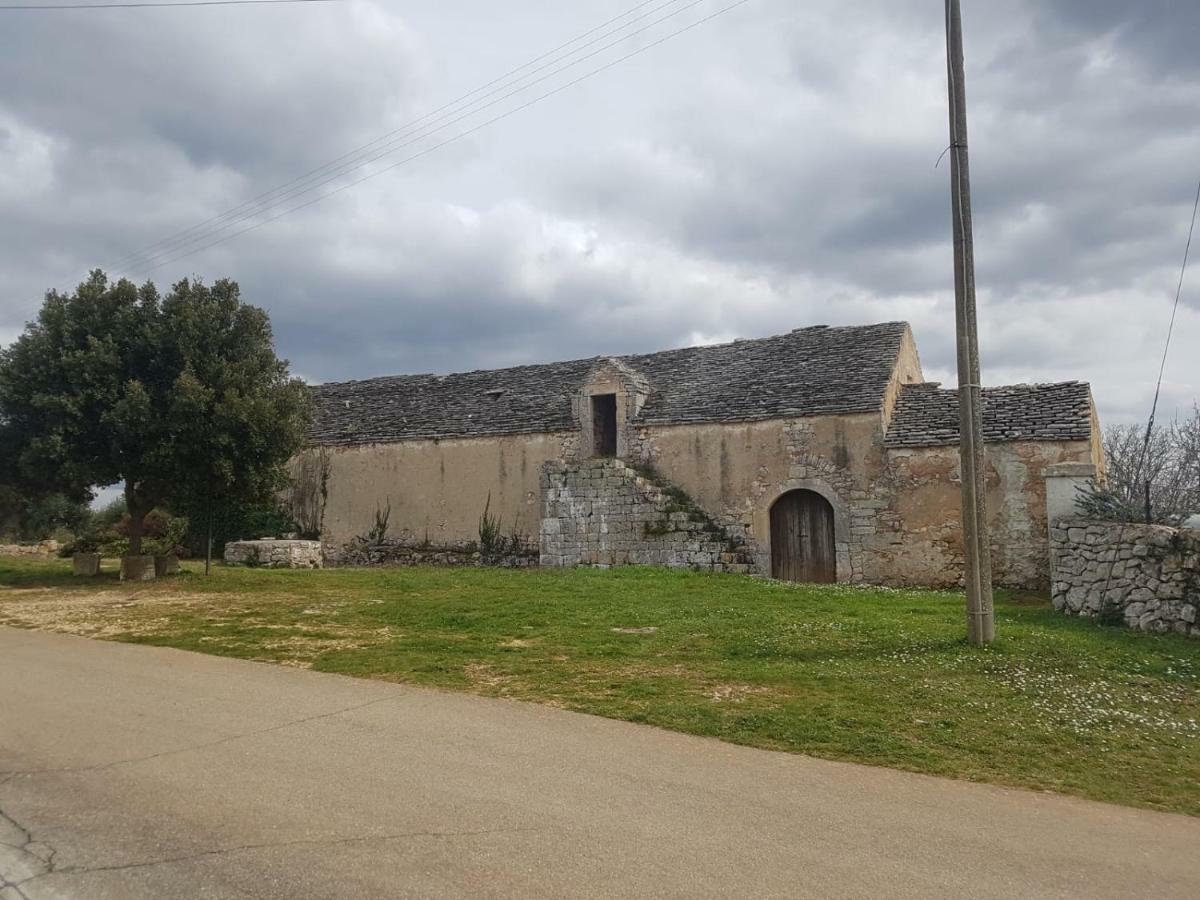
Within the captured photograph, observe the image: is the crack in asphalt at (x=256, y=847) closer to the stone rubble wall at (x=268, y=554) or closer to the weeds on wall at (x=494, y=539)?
the weeds on wall at (x=494, y=539)

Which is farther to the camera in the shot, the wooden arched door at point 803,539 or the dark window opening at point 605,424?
the dark window opening at point 605,424

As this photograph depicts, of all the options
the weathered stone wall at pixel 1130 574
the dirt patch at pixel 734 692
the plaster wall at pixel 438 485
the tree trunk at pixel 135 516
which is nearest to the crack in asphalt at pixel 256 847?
the dirt patch at pixel 734 692

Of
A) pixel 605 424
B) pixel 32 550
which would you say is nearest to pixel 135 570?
pixel 605 424

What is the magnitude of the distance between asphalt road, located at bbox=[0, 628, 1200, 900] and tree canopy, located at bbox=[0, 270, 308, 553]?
10.4m

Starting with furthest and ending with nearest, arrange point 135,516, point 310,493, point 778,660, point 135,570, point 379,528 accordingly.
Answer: point 310,493, point 379,528, point 135,516, point 135,570, point 778,660

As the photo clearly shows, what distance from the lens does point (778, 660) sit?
29.5ft

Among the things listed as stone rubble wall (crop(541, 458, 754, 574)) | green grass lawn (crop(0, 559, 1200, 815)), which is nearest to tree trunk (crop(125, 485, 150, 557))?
green grass lawn (crop(0, 559, 1200, 815))

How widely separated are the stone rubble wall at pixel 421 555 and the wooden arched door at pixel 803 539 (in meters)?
6.36

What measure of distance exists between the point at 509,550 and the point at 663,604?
34.1 feet

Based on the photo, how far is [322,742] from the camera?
20.8 ft

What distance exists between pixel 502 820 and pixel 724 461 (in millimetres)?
16331

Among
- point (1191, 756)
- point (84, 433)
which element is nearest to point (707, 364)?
point (84, 433)

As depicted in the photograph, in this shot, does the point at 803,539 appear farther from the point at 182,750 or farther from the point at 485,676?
the point at 182,750

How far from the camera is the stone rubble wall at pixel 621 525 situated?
1978 cm
